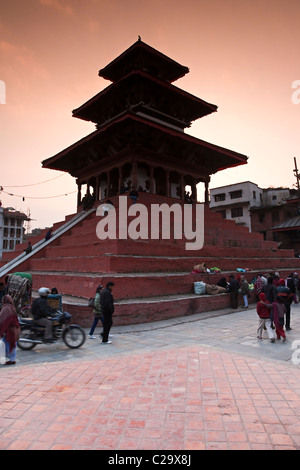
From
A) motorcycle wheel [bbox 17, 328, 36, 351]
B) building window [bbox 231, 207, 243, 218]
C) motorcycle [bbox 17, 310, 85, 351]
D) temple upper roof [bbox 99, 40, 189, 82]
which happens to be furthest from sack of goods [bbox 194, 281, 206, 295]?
building window [bbox 231, 207, 243, 218]

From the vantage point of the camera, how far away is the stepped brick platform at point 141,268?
9.22 meters

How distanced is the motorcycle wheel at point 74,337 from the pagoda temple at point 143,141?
10050 millimetres

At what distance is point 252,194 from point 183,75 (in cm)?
2365

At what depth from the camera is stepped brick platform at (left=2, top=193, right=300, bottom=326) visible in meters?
9.22

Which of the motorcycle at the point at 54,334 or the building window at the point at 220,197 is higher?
the building window at the point at 220,197

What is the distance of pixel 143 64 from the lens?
63.2 ft

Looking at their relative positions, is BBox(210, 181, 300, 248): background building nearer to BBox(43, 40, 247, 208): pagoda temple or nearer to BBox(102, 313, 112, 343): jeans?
BBox(43, 40, 247, 208): pagoda temple

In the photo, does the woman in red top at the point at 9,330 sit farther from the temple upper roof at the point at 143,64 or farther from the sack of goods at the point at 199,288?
the temple upper roof at the point at 143,64

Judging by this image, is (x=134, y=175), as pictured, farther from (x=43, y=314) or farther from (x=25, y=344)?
(x=25, y=344)

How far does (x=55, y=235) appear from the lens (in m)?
16.1

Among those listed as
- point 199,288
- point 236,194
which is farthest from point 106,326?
point 236,194

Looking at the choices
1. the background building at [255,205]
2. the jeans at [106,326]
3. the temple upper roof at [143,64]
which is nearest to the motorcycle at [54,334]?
the jeans at [106,326]
